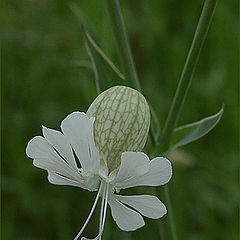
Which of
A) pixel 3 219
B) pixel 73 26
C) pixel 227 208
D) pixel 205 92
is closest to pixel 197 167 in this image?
pixel 227 208

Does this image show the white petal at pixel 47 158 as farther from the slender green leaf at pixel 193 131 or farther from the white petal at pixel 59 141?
the slender green leaf at pixel 193 131

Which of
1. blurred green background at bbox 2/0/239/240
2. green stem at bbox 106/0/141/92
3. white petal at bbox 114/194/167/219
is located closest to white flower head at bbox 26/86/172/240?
white petal at bbox 114/194/167/219

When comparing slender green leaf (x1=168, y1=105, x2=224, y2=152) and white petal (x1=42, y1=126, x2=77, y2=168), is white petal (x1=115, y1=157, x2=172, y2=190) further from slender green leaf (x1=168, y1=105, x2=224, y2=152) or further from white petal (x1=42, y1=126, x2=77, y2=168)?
slender green leaf (x1=168, y1=105, x2=224, y2=152)

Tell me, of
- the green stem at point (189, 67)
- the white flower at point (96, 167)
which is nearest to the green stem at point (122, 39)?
the green stem at point (189, 67)

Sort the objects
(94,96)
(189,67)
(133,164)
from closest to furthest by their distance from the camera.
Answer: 1. (133,164)
2. (189,67)
3. (94,96)

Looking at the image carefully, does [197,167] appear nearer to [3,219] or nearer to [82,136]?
[3,219]

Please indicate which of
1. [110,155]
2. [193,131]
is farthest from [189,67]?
[110,155]

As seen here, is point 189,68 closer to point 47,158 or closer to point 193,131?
point 193,131
